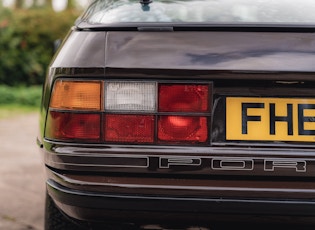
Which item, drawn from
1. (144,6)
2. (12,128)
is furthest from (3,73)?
(144,6)

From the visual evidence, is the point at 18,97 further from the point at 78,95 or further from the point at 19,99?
the point at 78,95

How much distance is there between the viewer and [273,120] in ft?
7.26

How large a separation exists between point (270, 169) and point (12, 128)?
7.26 metres

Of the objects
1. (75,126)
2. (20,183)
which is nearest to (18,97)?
(20,183)

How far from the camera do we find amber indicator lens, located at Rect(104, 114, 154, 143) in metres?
2.24

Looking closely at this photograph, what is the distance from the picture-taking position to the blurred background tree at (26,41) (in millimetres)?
13977

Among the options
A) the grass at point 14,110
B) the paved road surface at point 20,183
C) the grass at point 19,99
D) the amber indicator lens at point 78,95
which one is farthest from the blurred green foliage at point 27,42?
the amber indicator lens at point 78,95

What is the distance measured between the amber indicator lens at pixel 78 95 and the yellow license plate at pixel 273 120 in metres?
0.48

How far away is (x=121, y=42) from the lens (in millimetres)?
2299

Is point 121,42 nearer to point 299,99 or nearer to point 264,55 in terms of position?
point 264,55

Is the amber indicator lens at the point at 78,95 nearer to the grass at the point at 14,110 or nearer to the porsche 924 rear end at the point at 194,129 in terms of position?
the porsche 924 rear end at the point at 194,129

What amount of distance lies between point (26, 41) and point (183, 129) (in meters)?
13.1

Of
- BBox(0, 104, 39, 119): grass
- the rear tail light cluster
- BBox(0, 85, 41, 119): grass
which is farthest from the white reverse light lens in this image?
BBox(0, 85, 41, 119): grass

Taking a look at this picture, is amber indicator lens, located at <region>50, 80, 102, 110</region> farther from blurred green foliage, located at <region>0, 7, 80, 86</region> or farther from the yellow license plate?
blurred green foliage, located at <region>0, 7, 80, 86</region>
